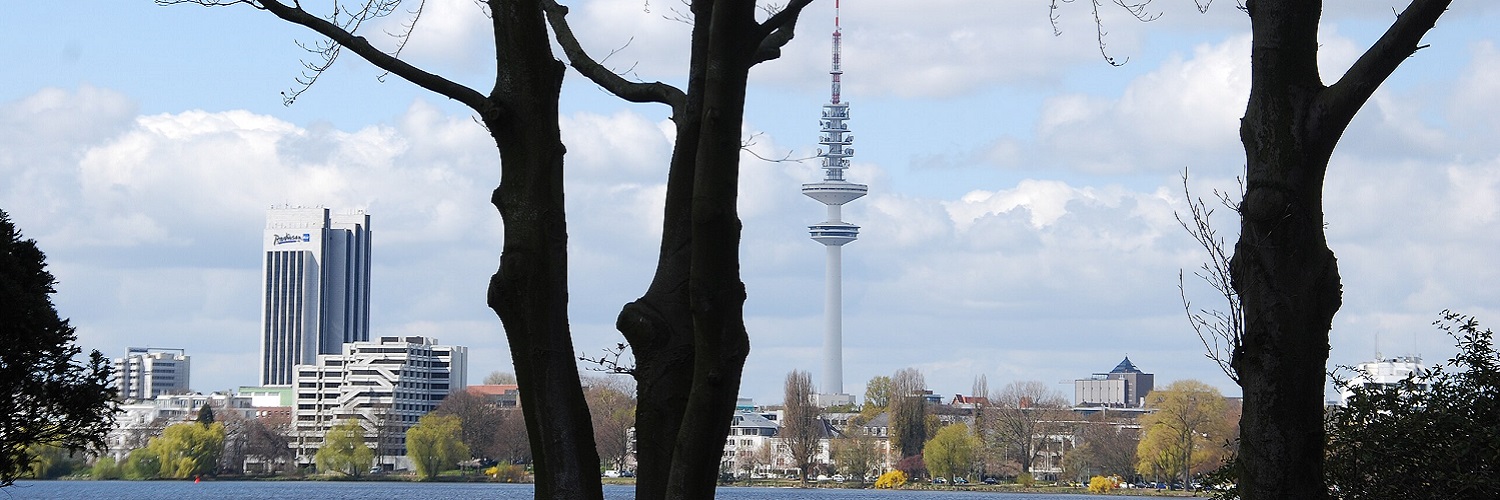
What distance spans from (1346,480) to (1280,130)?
A: 6.14m

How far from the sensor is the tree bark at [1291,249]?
22.2 ft

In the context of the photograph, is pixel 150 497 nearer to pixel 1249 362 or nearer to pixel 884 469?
pixel 884 469

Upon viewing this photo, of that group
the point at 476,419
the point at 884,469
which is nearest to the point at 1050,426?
the point at 884,469

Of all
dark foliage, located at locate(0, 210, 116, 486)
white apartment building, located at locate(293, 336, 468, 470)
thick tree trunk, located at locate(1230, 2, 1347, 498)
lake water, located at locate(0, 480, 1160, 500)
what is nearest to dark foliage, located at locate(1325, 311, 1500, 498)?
thick tree trunk, located at locate(1230, 2, 1347, 498)

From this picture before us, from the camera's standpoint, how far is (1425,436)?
11.7m

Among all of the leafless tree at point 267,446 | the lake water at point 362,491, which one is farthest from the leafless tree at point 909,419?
the leafless tree at point 267,446

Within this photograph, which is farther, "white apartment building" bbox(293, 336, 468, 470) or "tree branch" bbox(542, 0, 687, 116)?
"white apartment building" bbox(293, 336, 468, 470)

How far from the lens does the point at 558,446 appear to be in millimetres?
7840

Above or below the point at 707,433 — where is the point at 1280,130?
above

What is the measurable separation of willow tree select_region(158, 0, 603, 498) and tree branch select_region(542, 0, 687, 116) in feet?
2.50

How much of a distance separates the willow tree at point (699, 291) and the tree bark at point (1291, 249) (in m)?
2.08

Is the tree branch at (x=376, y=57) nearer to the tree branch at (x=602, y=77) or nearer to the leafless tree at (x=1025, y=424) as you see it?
the tree branch at (x=602, y=77)

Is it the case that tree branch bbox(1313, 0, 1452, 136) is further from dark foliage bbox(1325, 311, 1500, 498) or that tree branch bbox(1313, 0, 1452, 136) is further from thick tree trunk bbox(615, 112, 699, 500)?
dark foliage bbox(1325, 311, 1500, 498)

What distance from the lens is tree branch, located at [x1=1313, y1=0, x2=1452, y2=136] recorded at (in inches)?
264
